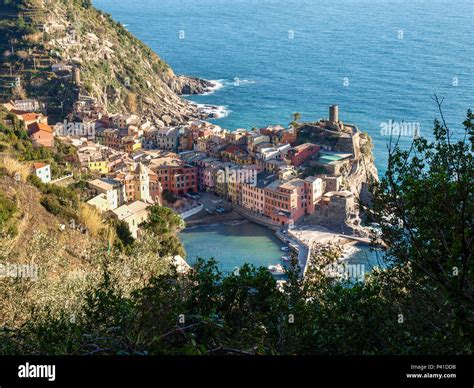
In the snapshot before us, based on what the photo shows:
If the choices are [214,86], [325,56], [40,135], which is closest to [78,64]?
[214,86]

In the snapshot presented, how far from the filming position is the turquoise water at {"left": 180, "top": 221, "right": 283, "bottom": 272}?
26.0 metres

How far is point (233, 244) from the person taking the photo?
27.8 m

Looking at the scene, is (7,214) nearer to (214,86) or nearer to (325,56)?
(214,86)

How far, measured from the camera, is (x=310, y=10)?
315 feet

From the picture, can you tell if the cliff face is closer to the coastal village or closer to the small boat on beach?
the coastal village

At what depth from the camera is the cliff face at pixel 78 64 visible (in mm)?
41125

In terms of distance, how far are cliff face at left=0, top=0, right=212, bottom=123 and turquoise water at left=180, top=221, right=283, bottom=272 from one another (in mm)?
14998

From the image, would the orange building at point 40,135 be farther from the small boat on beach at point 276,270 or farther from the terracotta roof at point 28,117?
the small boat on beach at point 276,270

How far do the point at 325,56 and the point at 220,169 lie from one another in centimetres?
3689

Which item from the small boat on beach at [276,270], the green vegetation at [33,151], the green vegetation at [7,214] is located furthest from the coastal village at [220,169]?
the green vegetation at [7,214]

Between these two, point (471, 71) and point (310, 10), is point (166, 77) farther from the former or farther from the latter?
point (310, 10)

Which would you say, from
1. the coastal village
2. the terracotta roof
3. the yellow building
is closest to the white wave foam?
the coastal village

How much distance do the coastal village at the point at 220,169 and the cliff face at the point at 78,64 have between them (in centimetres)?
363

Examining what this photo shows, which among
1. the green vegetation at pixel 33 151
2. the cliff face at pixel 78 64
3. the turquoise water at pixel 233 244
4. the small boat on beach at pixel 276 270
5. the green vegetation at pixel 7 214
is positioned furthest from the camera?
the cliff face at pixel 78 64
